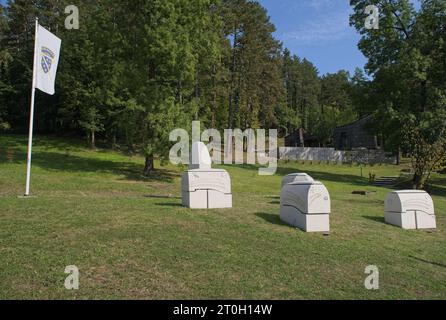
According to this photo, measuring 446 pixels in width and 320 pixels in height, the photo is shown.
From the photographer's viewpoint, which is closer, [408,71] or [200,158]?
[200,158]

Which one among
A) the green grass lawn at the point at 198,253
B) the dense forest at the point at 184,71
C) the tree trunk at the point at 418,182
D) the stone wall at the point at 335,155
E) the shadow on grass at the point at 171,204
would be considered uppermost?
the dense forest at the point at 184,71

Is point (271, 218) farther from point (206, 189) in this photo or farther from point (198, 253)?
point (198, 253)

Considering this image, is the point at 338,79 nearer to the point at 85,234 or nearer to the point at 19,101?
the point at 19,101

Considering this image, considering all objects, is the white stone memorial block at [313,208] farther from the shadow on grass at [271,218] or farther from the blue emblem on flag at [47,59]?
the blue emblem on flag at [47,59]

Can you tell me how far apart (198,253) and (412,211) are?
24.3 feet

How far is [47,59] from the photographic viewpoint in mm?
13391

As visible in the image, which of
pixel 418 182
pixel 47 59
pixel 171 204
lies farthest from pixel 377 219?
pixel 418 182

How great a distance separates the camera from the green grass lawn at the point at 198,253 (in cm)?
591

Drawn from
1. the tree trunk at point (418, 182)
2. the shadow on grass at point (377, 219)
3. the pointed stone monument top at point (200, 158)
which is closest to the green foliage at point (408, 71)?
the tree trunk at point (418, 182)

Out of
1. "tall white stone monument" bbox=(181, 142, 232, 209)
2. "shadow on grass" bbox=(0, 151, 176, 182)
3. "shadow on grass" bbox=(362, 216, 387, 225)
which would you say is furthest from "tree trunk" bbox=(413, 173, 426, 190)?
"tall white stone monument" bbox=(181, 142, 232, 209)

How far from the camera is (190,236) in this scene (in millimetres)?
8500
